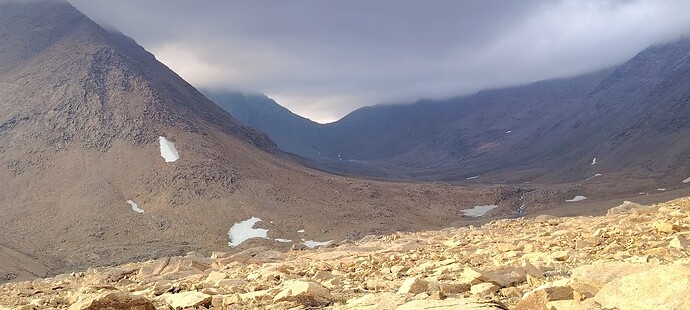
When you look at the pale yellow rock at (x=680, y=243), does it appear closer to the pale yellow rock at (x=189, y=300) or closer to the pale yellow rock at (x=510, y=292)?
the pale yellow rock at (x=510, y=292)

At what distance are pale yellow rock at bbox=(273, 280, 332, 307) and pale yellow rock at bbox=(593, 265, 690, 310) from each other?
146 inches

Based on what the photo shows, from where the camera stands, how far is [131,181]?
70500 millimetres

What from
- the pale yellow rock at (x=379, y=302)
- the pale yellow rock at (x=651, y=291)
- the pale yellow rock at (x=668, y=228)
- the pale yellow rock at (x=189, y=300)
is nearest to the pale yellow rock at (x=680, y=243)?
the pale yellow rock at (x=668, y=228)

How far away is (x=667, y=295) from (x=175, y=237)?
57727mm

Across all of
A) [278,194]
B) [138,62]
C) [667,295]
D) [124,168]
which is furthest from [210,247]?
[138,62]

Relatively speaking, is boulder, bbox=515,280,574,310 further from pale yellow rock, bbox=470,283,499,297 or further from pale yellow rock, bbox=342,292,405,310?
pale yellow rock, bbox=342,292,405,310

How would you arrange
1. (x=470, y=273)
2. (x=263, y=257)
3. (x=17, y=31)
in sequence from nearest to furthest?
(x=470, y=273) → (x=263, y=257) → (x=17, y=31)

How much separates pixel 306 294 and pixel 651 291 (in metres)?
4.42

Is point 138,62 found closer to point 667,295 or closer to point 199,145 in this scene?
point 199,145

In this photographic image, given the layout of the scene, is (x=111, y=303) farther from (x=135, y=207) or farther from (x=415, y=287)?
(x=135, y=207)

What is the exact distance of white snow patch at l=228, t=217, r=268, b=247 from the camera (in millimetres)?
57688

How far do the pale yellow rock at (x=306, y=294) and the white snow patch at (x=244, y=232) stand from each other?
49680 millimetres

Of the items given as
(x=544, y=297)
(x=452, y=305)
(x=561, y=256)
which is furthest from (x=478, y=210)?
(x=452, y=305)

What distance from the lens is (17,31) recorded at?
4242 inches
